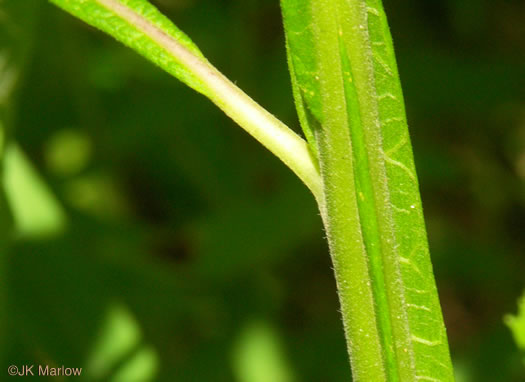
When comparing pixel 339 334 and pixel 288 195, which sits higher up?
pixel 288 195

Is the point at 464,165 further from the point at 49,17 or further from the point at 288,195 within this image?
the point at 49,17

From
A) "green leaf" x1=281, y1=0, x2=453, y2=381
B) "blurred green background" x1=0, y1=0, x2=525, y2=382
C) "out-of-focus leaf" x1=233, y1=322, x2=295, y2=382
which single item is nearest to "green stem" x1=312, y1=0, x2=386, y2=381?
"green leaf" x1=281, y1=0, x2=453, y2=381

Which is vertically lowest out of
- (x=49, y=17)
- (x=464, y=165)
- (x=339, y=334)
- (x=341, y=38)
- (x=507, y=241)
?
(x=341, y=38)

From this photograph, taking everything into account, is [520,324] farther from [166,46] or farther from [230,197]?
[230,197]

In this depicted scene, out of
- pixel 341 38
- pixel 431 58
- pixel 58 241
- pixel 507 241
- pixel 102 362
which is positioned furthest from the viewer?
pixel 507 241

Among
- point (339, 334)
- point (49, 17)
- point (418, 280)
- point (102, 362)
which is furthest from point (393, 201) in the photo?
point (49, 17)
